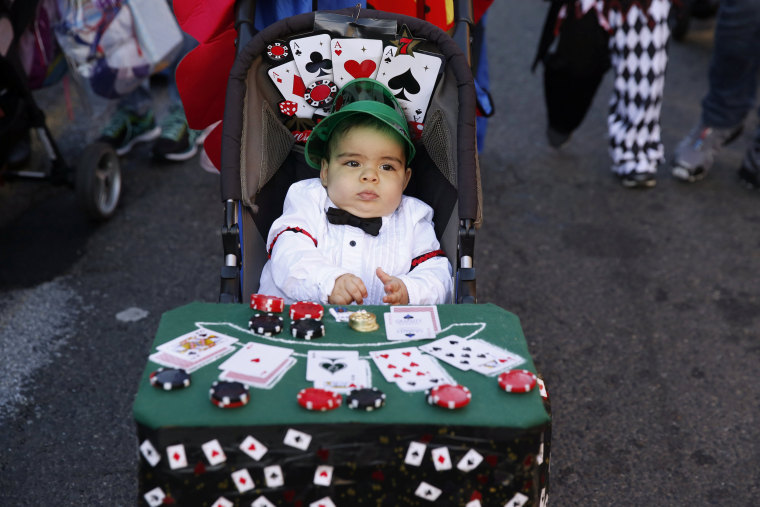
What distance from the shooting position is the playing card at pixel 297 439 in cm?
136

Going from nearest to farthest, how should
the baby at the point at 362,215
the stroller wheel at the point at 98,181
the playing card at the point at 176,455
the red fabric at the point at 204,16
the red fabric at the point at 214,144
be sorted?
1. the playing card at the point at 176,455
2. the baby at the point at 362,215
3. the red fabric at the point at 204,16
4. the red fabric at the point at 214,144
5. the stroller wheel at the point at 98,181

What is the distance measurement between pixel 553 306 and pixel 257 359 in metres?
1.91

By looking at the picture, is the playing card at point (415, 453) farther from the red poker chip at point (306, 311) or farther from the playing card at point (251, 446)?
the red poker chip at point (306, 311)

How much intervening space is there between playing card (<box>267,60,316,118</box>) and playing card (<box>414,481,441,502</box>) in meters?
1.30

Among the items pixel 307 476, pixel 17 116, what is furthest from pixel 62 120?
pixel 307 476

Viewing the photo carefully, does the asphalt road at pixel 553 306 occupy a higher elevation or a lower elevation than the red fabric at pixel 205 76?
lower

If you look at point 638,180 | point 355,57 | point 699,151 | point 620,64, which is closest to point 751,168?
point 699,151

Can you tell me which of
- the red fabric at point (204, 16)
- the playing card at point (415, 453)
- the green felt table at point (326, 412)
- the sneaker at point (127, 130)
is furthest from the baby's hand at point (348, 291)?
the sneaker at point (127, 130)

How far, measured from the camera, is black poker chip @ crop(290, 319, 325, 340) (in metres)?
1.61

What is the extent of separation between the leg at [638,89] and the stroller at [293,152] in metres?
1.73

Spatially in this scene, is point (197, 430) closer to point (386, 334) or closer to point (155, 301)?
point (386, 334)

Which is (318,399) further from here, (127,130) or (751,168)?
(751,168)

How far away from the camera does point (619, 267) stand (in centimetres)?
348

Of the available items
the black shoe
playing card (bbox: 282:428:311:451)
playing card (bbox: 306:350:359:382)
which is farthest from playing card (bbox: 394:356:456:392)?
Result: the black shoe
